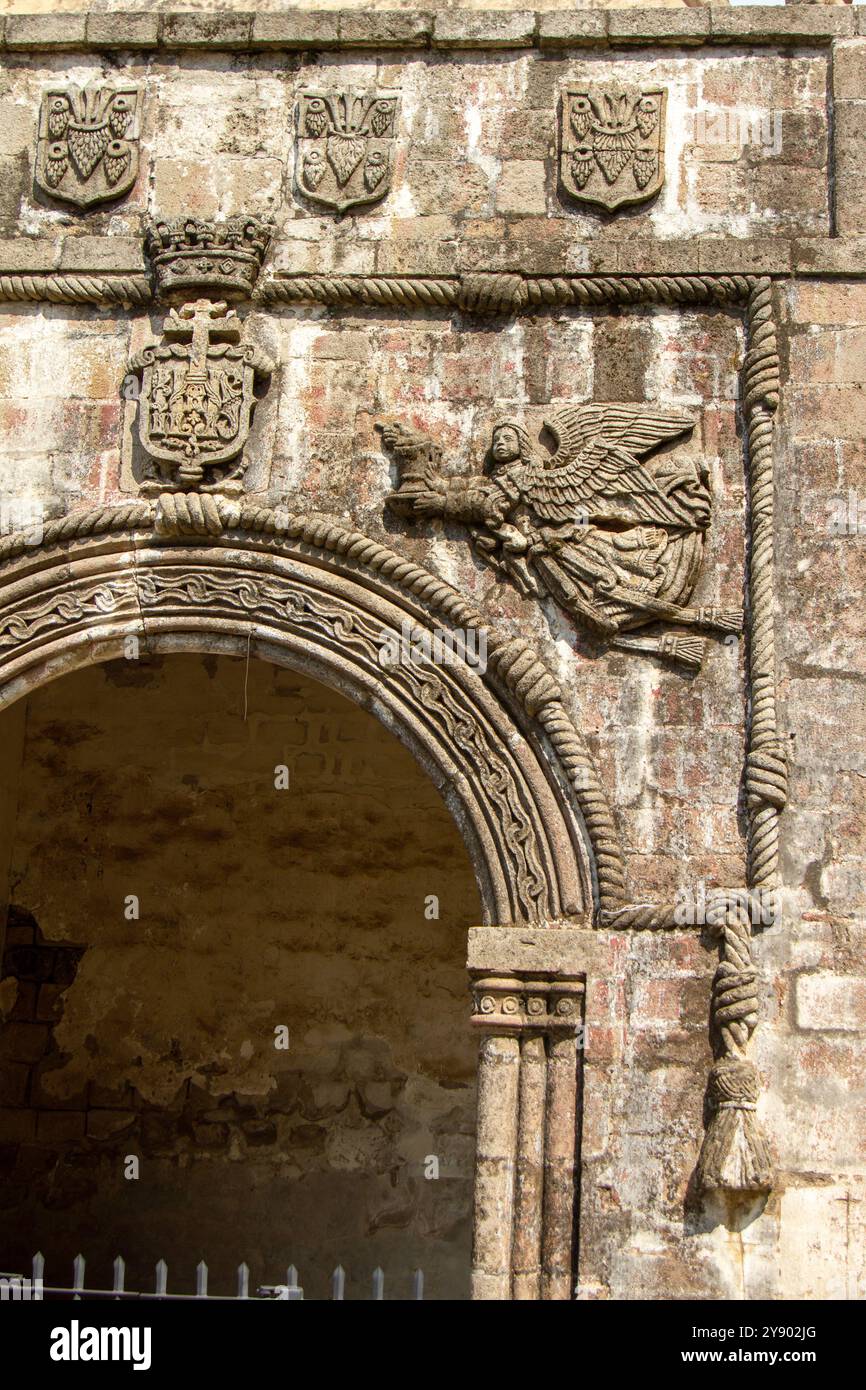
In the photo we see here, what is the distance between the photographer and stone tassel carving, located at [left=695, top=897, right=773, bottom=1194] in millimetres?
7031

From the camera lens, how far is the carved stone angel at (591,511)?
7.72 metres

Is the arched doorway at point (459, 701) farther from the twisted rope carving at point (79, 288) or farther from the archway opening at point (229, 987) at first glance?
the archway opening at point (229, 987)

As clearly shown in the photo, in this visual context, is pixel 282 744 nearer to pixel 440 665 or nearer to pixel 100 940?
pixel 100 940

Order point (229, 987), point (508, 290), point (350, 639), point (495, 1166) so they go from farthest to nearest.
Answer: point (229, 987)
point (508, 290)
point (350, 639)
point (495, 1166)

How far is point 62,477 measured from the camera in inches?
319

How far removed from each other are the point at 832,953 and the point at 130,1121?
4.81m

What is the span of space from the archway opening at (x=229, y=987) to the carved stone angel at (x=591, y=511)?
3.15m

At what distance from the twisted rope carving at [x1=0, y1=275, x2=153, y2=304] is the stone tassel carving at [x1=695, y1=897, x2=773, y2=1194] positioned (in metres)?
3.62

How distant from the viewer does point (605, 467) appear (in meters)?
7.86

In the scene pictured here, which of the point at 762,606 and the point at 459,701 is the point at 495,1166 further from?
the point at 762,606

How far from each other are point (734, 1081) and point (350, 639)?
7.61 ft

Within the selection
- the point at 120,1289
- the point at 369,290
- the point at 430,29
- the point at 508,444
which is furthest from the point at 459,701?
the point at 120,1289

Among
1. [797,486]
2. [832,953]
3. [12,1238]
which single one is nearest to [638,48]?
[797,486]

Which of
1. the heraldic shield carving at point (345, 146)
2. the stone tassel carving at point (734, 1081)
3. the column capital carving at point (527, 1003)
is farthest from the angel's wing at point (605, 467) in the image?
the column capital carving at point (527, 1003)
